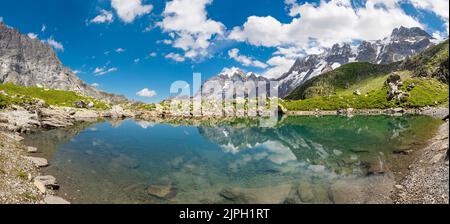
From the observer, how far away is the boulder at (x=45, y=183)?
32781mm

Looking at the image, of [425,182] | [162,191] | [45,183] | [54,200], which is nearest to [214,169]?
[162,191]

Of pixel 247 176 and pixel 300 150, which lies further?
pixel 300 150

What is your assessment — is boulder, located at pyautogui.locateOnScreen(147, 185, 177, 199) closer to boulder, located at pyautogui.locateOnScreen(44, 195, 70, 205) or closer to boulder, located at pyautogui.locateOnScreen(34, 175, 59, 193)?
boulder, located at pyautogui.locateOnScreen(44, 195, 70, 205)

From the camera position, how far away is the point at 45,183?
34.9m

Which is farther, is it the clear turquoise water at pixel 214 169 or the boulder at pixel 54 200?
the clear turquoise water at pixel 214 169

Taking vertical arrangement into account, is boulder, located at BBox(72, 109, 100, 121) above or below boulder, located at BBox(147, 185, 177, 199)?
above

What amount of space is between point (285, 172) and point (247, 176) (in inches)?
242

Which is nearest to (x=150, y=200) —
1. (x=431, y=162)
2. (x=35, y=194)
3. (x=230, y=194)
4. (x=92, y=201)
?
(x=92, y=201)

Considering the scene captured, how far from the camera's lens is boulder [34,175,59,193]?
108 feet

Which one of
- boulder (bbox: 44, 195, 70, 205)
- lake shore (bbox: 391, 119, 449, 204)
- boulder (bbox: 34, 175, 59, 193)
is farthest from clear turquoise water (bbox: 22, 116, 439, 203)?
lake shore (bbox: 391, 119, 449, 204)

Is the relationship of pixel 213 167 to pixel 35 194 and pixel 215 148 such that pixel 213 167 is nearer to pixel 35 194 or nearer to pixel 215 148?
pixel 215 148

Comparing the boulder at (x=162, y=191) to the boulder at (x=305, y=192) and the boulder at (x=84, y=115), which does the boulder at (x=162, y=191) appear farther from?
the boulder at (x=84, y=115)

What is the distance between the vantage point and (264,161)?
5469cm

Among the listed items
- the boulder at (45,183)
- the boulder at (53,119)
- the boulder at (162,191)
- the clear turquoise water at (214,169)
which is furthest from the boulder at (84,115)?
the boulder at (162,191)
